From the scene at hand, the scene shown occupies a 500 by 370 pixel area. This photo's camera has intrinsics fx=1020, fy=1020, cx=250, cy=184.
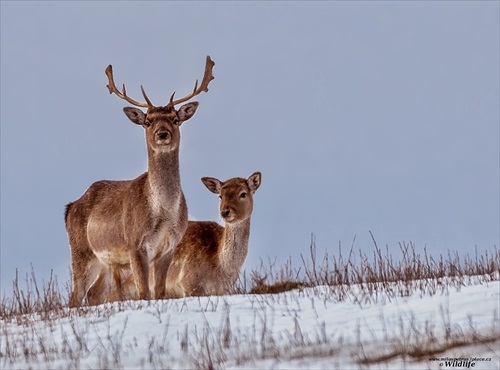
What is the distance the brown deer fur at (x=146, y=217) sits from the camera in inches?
490

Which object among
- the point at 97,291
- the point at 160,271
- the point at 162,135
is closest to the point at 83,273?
the point at 97,291

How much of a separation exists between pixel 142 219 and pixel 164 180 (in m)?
0.58

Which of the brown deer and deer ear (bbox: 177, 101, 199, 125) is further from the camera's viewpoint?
the brown deer

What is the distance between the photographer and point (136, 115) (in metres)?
13.1

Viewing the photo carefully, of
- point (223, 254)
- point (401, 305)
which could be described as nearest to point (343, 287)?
point (401, 305)

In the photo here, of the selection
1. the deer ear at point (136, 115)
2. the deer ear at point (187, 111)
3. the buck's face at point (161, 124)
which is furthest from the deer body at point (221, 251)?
the deer ear at point (136, 115)

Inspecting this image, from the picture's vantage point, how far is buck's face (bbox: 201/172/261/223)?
14.5 meters

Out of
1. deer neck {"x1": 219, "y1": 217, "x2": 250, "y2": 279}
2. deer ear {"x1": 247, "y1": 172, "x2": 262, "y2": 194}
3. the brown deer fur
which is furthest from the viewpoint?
deer ear {"x1": 247, "y1": 172, "x2": 262, "y2": 194}

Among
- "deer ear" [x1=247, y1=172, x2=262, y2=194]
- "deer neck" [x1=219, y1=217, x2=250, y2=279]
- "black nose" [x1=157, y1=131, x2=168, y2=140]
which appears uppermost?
"black nose" [x1=157, y1=131, x2=168, y2=140]

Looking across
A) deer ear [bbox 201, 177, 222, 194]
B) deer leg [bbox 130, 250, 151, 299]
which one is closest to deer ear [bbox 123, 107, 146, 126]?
deer leg [bbox 130, 250, 151, 299]

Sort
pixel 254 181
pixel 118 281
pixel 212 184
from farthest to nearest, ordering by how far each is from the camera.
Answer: pixel 212 184, pixel 254 181, pixel 118 281

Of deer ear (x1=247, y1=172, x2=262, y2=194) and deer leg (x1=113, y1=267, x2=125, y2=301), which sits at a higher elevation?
deer ear (x1=247, y1=172, x2=262, y2=194)

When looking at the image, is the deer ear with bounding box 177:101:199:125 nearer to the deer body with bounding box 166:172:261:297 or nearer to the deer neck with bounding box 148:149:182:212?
the deer neck with bounding box 148:149:182:212

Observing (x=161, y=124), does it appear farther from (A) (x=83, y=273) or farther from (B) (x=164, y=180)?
(A) (x=83, y=273)
